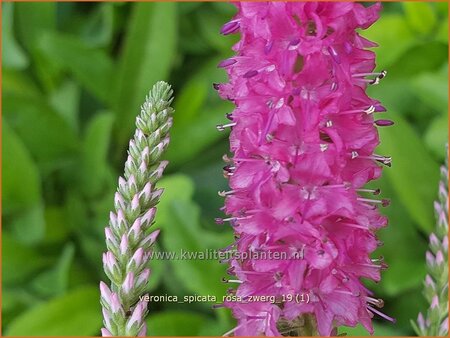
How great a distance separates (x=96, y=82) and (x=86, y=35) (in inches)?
7.7

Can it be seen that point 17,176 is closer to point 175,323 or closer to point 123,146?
point 123,146

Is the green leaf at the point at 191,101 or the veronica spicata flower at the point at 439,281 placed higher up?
the veronica spicata flower at the point at 439,281

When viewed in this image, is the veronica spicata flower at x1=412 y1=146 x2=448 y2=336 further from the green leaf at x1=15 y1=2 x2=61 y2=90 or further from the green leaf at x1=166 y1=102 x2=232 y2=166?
the green leaf at x1=15 y1=2 x2=61 y2=90

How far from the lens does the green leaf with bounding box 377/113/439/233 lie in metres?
1.40

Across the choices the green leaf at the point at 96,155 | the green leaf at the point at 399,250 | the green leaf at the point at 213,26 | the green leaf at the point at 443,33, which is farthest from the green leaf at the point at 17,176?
the green leaf at the point at 443,33

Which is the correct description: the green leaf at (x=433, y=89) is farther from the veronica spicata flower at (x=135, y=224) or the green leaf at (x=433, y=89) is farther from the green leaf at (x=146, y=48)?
the veronica spicata flower at (x=135, y=224)

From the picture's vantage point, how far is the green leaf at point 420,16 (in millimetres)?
1562

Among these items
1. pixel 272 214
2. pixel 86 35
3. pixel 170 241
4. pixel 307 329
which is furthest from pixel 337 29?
pixel 86 35

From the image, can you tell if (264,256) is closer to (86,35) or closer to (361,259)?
(361,259)

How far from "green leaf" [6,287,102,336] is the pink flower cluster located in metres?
0.89

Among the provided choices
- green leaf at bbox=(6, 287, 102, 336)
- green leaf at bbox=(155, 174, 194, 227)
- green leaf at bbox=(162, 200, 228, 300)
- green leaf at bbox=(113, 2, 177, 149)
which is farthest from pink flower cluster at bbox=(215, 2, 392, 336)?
green leaf at bbox=(113, 2, 177, 149)

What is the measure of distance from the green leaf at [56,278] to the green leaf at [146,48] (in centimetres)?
39

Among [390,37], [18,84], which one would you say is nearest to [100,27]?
[18,84]

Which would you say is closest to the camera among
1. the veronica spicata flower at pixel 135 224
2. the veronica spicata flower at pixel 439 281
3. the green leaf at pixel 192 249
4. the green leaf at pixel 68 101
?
the veronica spicata flower at pixel 135 224
